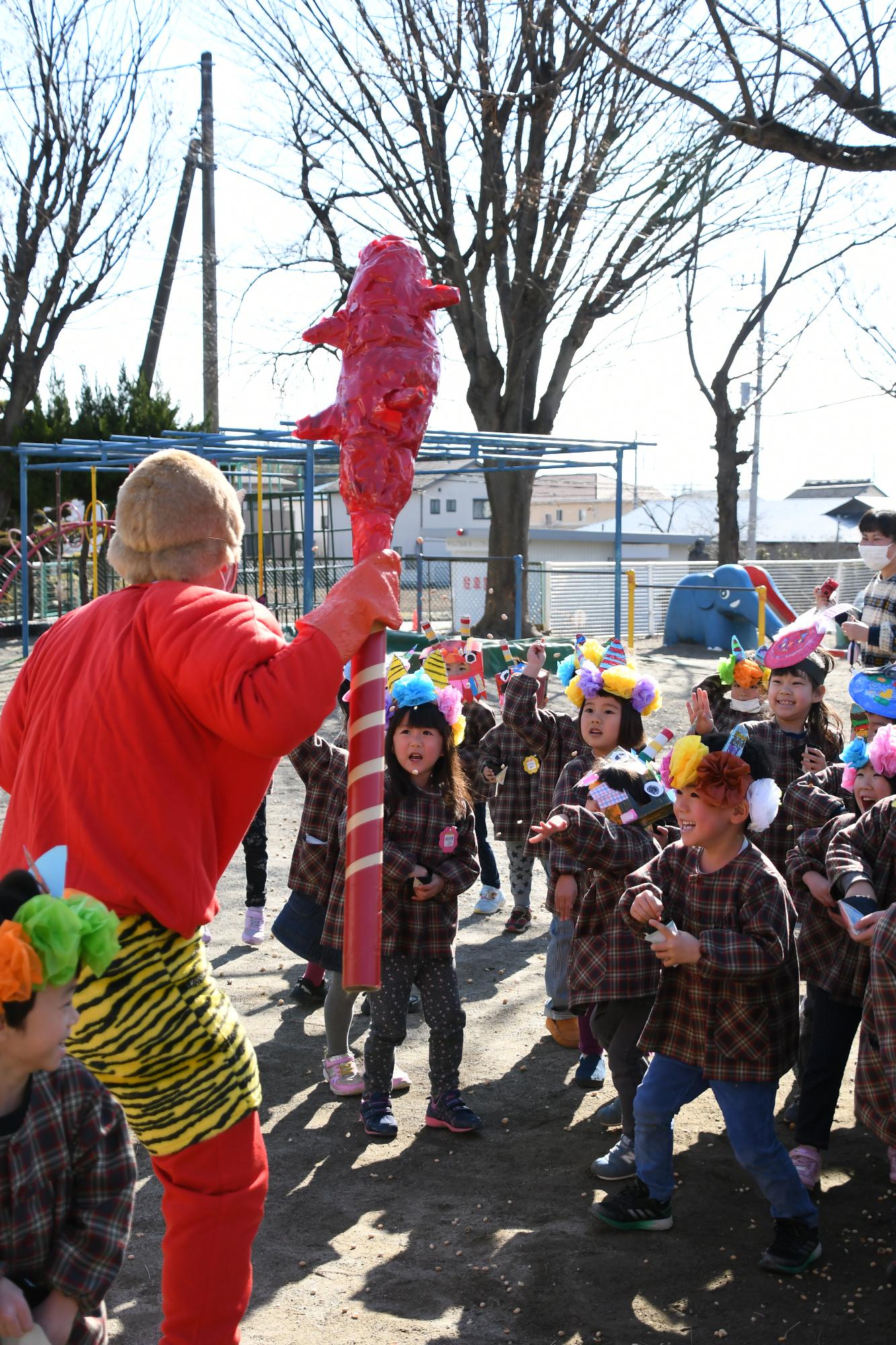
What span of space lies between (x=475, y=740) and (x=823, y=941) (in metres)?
2.68

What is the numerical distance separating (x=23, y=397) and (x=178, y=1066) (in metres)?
18.2

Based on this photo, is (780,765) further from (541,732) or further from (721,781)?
(541,732)

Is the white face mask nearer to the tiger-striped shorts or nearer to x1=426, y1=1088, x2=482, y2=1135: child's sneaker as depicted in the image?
x1=426, y1=1088, x2=482, y2=1135: child's sneaker

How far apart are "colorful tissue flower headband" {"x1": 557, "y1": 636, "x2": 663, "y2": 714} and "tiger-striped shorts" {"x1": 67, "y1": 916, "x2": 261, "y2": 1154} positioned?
91.8 inches

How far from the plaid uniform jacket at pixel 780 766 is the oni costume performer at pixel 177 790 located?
7.34 feet

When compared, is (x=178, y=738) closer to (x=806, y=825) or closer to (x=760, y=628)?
(x=806, y=825)

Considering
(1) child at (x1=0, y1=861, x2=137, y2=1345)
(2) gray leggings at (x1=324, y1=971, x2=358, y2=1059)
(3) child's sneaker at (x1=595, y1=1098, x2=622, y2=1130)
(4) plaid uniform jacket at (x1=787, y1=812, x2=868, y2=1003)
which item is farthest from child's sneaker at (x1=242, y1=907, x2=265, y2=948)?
(1) child at (x1=0, y1=861, x2=137, y2=1345)

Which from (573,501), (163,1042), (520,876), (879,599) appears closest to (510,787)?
(520,876)

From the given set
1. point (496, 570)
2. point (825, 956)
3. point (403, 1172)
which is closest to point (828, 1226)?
point (825, 956)

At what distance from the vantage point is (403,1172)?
11.6 ft

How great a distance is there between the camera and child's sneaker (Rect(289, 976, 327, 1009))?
482 centimetres

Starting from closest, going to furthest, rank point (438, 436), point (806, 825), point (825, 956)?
point (825, 956) → point (806, 825) → point (438, 436)

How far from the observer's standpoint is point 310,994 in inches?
190

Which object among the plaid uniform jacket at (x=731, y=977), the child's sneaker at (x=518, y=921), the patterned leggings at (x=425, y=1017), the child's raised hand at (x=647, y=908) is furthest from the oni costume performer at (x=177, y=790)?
the child's sneaker at (x=518, y=921)
